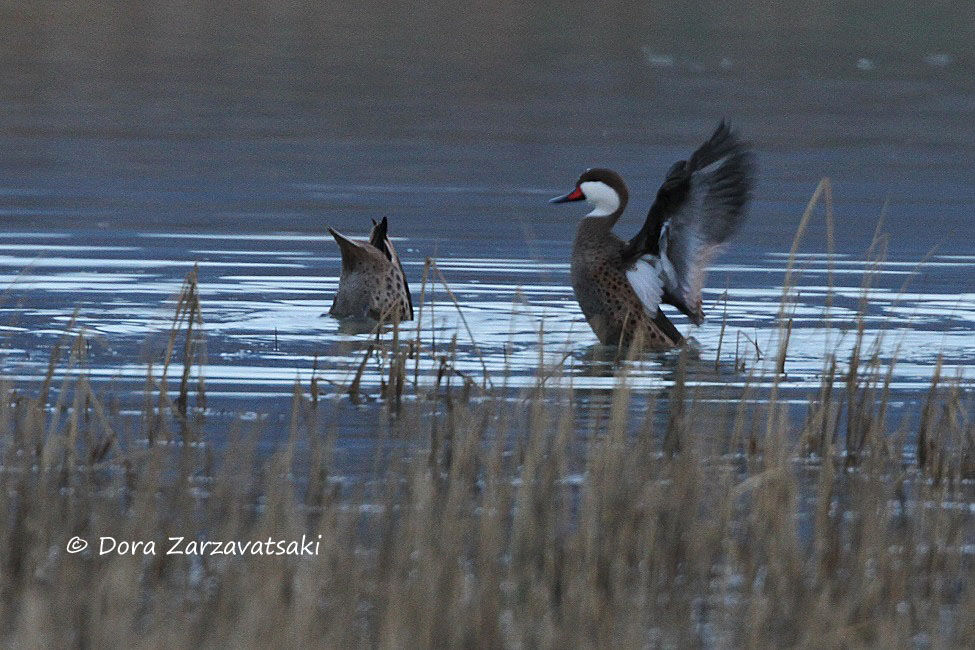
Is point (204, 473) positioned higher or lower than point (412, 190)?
lower

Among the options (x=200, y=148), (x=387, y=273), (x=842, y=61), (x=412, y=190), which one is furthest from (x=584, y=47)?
(x=387, y=273)

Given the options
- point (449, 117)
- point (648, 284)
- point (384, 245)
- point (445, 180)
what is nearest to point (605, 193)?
point (648, 284)

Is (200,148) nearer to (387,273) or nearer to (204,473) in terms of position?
(387,273)

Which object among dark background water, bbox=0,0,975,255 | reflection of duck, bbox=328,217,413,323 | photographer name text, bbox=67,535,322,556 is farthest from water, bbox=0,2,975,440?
photographer name text, bbox=67,535,322,556

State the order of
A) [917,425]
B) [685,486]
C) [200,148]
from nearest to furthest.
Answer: [685,486]
[917,425]
[200,148]

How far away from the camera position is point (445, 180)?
1612 centimetres

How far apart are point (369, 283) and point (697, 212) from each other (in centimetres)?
181

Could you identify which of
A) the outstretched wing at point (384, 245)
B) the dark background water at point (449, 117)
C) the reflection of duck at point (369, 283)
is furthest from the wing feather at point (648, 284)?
the dark background water at point (449, 117)

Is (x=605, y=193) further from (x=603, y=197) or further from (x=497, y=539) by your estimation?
(x=497, y=539)

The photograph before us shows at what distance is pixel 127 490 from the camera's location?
5465 millimetres

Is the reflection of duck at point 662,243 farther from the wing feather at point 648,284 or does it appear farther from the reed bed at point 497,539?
the reed bed at point 497,539

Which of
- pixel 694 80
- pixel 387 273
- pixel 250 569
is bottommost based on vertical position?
pixel 250 569

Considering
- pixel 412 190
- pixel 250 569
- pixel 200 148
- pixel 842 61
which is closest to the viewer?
pixel 250 569

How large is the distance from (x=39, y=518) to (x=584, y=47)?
29250 mm
